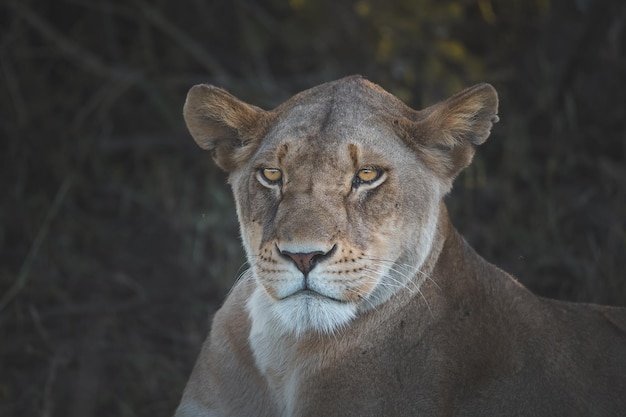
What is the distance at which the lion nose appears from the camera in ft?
10.9

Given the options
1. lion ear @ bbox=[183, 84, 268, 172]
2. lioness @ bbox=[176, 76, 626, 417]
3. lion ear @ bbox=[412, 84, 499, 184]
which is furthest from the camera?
lion ear @ bbox=[183, 84, 268, 172]

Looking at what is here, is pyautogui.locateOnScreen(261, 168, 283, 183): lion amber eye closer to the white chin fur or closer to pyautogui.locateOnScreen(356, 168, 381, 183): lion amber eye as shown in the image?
pyautogui.locateOnScreen(356, 168, 381, 183): lion amber eye

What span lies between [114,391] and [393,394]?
2.24 metres

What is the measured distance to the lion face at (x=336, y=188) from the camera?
340 cm

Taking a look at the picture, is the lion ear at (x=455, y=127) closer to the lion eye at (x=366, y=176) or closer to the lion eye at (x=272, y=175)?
the lion eye at (x=366, y=176)

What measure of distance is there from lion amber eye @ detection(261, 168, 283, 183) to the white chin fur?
393 mm

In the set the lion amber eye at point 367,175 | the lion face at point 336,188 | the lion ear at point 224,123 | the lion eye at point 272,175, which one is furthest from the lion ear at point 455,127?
the lion ear at point 224,123

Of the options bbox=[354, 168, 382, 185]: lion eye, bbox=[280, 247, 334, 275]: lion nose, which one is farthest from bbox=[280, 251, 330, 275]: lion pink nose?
bbox=[354, 168, 382, 185]: lion eye

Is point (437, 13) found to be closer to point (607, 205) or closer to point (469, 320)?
point (607, 205)

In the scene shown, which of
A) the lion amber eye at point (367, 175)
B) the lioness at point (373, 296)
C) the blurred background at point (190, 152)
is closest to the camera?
the lioness at point (373, 296)

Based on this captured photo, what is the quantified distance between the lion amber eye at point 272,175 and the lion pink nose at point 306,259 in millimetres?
401

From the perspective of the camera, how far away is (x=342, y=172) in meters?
3.56

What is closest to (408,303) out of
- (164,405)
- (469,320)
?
(469,320)

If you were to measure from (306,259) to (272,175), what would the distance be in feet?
1.54
